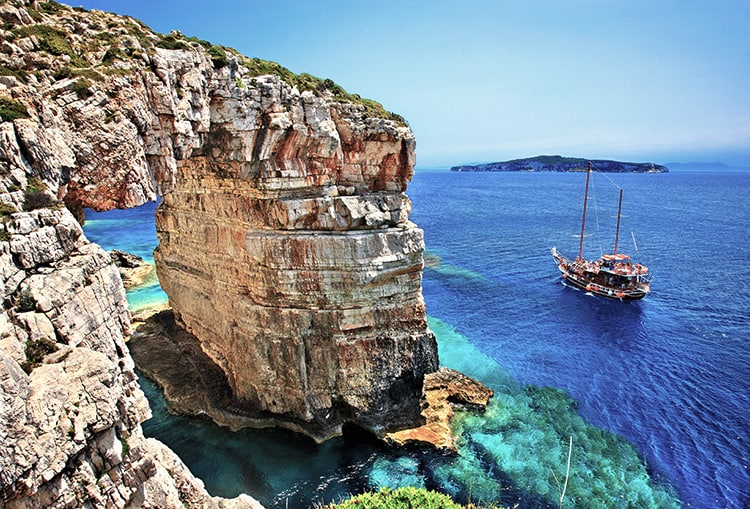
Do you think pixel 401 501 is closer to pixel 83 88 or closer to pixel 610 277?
pixel 83 88

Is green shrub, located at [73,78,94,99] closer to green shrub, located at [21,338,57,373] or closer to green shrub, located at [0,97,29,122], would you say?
green shrub, located at [0,97,29,122]

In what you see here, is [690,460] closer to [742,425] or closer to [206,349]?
[742,425]

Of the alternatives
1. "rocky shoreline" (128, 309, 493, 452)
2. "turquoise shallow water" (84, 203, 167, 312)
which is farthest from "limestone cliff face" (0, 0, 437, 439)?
"turquoise shallow water" (84, 203, 167, 312)

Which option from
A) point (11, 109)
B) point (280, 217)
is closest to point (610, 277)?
point (280, 217)

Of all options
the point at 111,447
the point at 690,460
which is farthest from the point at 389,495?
the point at 690,460

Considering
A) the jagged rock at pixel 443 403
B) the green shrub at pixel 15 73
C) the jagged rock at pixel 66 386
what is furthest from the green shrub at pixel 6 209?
the jagged rock at pixel 443 403

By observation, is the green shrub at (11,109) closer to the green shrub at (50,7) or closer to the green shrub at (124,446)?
the green shrub at (50,7)
